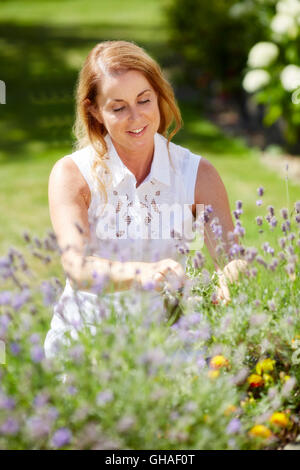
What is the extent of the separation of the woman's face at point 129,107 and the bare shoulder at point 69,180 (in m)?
0.20

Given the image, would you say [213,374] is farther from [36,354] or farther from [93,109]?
[93,109]

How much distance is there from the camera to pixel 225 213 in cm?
240

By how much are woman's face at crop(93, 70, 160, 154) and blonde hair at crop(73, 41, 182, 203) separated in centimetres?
4

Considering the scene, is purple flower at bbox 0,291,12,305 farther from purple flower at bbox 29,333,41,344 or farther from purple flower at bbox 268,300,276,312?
purple flower at bbox 268,300,276,312

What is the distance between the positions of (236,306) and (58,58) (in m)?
10.0

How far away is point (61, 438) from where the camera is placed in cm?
125

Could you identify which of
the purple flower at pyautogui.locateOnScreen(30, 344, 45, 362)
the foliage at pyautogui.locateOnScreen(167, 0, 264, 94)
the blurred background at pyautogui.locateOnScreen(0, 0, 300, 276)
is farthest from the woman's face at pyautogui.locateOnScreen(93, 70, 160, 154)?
the foliage at pyautogui.locateOnScreen(167, 0, 264, 94)

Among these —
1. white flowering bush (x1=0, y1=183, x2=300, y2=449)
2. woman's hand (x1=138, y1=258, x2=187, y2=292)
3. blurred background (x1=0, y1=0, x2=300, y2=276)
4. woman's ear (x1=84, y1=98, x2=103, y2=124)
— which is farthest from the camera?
blurred background (x1=0, y1=0, x2=300, y2=276)

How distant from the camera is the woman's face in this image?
89.2 inches

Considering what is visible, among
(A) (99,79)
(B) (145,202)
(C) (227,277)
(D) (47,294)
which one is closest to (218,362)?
(C) (227,277)

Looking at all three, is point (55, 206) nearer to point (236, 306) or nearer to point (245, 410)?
point (236, 306)

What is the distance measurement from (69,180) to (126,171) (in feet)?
0.73

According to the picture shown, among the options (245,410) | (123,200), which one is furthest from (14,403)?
(123,200)

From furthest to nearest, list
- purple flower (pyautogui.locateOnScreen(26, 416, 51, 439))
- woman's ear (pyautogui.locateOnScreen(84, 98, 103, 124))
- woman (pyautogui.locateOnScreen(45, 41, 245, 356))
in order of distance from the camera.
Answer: woman's ear (pyautogui.locateOnScreen(84, 98, 103, 124)) < woman (pyautogui.locateOnScreen(45, 41, 245, 356)) < purple flower (pyautogui.locateOnScreen(26, 416, 51, 439))
